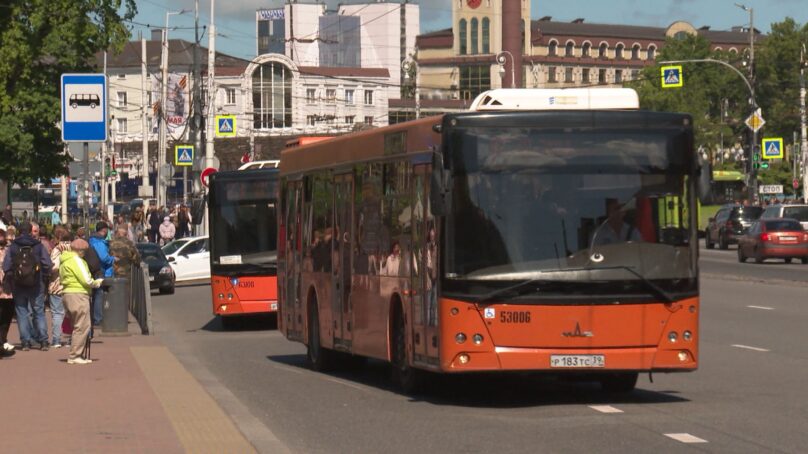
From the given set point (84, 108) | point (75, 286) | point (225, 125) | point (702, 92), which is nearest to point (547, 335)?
point (75, 286)

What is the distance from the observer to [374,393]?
16.2 meters

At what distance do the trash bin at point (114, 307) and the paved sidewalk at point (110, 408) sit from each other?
509 centimetres

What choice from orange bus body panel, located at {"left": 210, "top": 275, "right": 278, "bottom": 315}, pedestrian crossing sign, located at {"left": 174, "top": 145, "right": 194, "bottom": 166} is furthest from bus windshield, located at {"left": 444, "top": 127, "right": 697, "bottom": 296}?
pedestrian crossing sign, located at {"left": 174, "top": 145, "right": 194, "bottom": 166}

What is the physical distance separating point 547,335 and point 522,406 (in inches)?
32.5

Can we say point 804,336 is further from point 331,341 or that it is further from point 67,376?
point 67,376

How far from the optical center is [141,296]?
29016 millimetres

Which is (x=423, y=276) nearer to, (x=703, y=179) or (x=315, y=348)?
(x=703, y=179)

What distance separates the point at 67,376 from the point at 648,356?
7.18 meters

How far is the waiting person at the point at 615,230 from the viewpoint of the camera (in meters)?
14.2

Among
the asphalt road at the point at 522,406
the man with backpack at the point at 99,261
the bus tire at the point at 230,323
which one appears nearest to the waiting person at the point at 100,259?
the man with backpack at the point at 99,261

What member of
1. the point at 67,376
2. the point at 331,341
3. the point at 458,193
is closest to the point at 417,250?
the point at 458,193

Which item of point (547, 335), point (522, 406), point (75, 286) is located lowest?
point (522, 406)

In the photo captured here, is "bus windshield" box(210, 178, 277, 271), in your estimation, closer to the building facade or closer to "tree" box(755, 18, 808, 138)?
"tree" box(755, 18, 808, 138)

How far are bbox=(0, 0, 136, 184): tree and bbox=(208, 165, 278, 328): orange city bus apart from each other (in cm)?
1216
